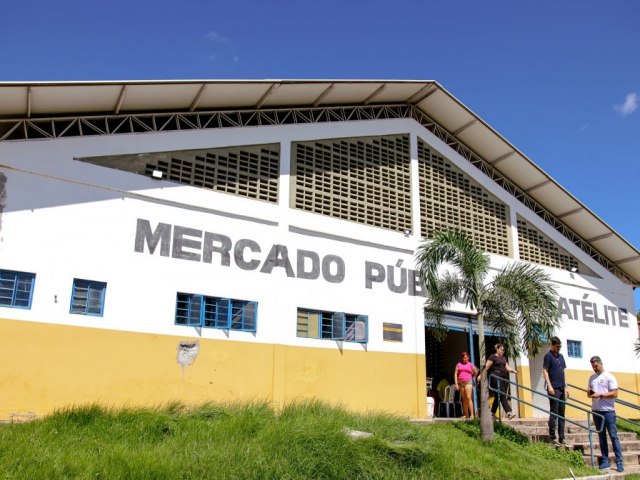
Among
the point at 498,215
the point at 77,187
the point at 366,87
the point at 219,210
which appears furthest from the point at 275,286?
the point at 498,215

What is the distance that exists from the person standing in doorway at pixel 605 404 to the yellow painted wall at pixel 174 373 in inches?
175

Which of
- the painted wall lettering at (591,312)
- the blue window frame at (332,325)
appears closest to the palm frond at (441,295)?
the blue window frame at (332,325)

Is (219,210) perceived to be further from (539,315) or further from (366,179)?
(539,315)

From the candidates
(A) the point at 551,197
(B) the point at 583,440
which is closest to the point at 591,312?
(A) the point at 551,197

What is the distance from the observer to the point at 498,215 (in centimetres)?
1855

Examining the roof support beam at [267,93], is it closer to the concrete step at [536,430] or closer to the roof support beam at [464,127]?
the roof support beam at [464,127]

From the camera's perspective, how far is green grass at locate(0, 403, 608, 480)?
7.83 metres

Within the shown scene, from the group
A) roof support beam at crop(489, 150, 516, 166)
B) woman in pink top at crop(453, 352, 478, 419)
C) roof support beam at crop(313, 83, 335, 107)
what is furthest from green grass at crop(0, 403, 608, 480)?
roof support beam at crop(489, 150, 516, 166)

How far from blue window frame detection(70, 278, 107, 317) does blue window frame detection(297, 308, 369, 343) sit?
428 cm

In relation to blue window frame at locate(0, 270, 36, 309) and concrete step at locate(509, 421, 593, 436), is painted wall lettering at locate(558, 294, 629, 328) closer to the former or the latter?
concrete step at locate(509, 421, 593, 436)

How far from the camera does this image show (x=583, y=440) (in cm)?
1313

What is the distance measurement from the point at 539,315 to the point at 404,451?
5.04 metres

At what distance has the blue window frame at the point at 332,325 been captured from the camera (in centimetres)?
Answer: 1385

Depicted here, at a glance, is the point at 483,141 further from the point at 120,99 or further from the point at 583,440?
the point at 120,99
